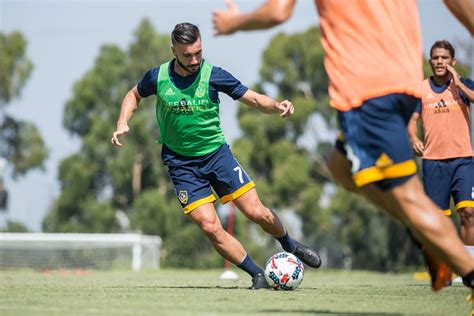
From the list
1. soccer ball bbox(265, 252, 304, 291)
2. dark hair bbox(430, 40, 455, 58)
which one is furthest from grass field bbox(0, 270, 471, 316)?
dark hair bbox(430, 40, 455, 58)

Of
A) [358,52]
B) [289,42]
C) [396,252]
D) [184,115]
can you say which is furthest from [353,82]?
[289,42]

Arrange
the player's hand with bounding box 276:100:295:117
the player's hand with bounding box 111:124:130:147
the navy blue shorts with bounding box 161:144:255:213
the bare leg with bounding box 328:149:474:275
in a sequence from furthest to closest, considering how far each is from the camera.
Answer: the navy blue shorts with bounding box 161:144:255:213
the player's hand with bounding box 111:124:130:147
the player's hand with bounding box 276:100:295:117
the bare leg with bounding box 328:149:474:275

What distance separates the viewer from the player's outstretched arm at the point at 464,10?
6.22 metres

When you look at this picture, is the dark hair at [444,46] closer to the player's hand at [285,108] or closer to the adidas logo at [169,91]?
the player's hand at [285,108]

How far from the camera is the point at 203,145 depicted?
9.69m

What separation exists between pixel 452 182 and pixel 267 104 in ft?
8.23

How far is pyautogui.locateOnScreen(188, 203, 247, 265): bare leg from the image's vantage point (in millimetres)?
9461

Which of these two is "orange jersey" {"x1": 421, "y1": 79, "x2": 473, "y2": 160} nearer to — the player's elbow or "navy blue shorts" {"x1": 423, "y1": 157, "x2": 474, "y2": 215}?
"navy blue shorts" {"x1": 423, "y1": 157, "x2": 474, "y2": 215}

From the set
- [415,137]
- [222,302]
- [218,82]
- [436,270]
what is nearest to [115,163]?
[415,137]

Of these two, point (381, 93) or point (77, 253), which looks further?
point (77, 253)

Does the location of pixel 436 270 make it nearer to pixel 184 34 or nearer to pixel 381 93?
pixel 381 93

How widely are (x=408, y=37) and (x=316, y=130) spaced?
42719 mm

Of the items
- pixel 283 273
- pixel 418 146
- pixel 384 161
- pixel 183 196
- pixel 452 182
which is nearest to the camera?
pixel 384 161

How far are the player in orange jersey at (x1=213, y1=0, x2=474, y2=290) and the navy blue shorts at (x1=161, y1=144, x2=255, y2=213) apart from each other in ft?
10.4
